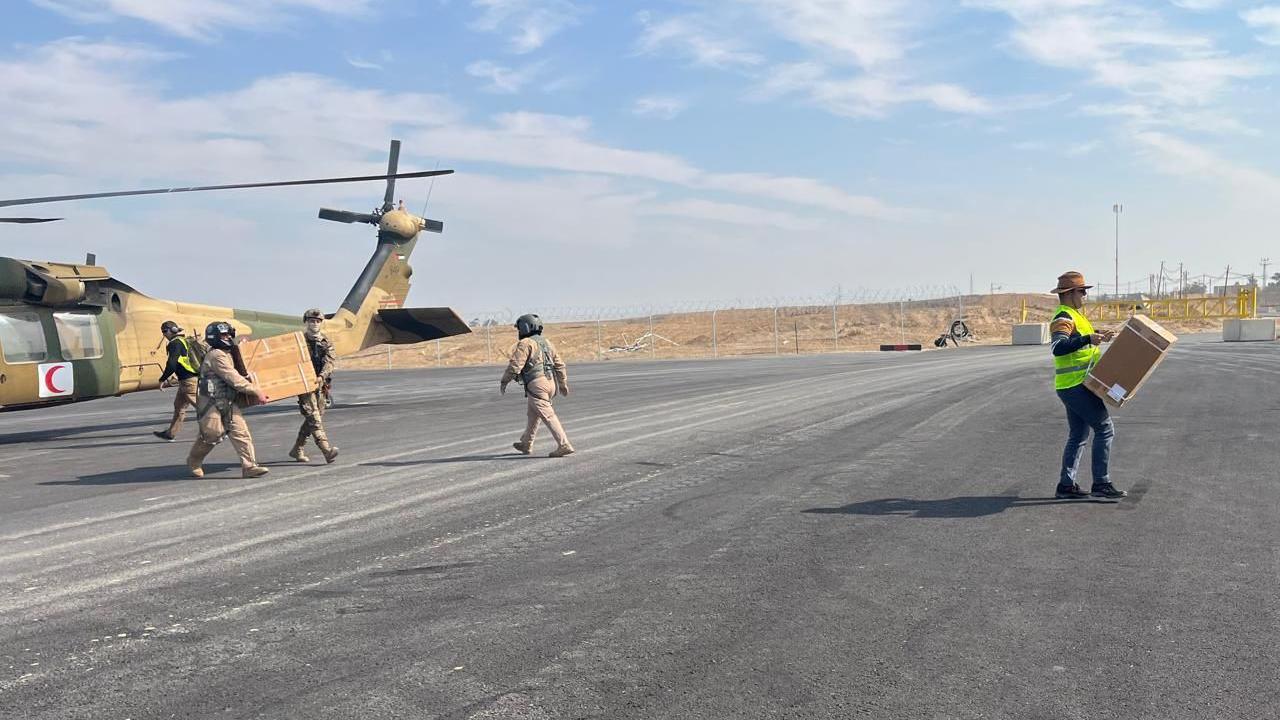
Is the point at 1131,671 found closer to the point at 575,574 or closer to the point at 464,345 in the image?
the point at 575,574

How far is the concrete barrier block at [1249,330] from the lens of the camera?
47.9 m

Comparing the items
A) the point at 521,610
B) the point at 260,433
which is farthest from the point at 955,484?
the point at 260,433

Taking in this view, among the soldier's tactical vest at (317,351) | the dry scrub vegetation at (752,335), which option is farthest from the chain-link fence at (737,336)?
the soldier's tactical vest at (317,351)

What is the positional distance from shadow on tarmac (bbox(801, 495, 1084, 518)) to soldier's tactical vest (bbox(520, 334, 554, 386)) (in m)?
4.67

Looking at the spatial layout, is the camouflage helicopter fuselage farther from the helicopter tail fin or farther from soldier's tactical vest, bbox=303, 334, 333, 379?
soldier's tactical vest, bbox=303, 334, 333, 379

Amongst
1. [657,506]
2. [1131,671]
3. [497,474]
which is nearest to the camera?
[1131,671]

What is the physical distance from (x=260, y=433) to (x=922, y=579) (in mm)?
12927

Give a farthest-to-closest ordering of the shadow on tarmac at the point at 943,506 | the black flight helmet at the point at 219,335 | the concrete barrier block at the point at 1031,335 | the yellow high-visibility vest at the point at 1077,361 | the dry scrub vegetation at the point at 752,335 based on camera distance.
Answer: the dry scrub vegetation at the point at 752,335, the concrete barrier block at the point at 1031,335, the black flight helmet at the point at 219,335, the yellow high-visibility vest at the point at 1077,361, the shadow on tarmac at the point at 943,506

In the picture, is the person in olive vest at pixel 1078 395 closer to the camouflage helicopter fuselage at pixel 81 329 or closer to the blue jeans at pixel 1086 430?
the blue jeans at pixel 1086 430

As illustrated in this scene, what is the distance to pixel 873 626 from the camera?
5.08 meters

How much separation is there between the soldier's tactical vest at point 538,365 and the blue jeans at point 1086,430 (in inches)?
238

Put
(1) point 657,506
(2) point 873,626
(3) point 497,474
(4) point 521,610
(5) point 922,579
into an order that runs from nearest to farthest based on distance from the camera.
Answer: (2) point 873,626, (4) point 521,610, (5) point 922,579, (1) point 657,506, (3) point 497,474

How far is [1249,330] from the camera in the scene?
4809cm

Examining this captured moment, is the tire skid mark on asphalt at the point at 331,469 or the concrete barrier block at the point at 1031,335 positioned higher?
the concrete barrier block at the point at 1031,335
